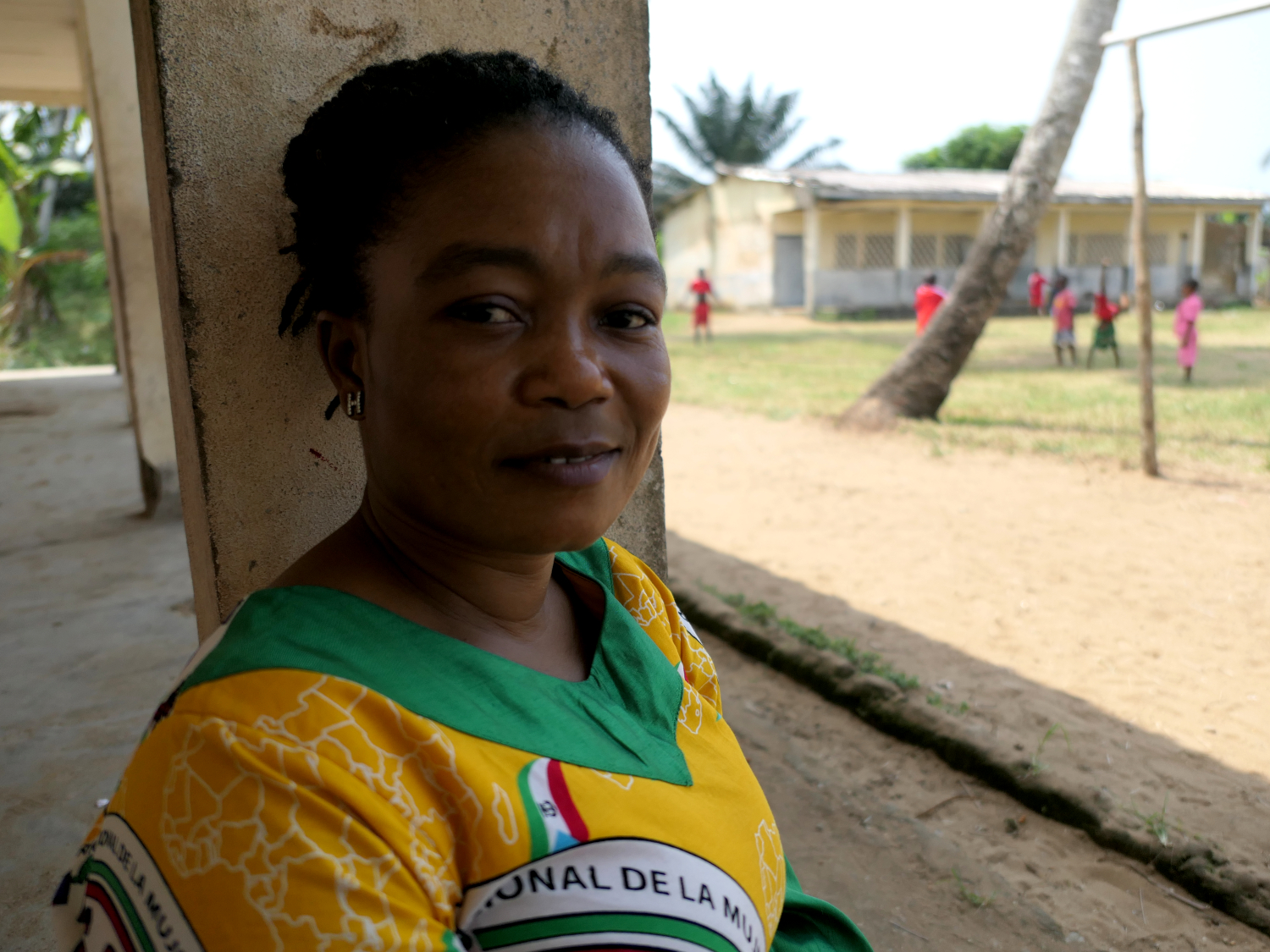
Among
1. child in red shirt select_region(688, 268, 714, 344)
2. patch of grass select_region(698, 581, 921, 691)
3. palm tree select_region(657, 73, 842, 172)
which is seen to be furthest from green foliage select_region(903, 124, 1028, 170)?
patch of grass select_region(698, 581, 921, 691)

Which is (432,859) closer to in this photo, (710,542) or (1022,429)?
(710,542)

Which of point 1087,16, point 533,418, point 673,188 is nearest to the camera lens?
point 533,418

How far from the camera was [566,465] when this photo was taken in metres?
0.95

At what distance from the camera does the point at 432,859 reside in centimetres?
80

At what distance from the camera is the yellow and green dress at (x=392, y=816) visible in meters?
0.72

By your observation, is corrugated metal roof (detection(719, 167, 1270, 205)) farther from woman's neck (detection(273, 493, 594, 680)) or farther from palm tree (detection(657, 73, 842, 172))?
woman's neck (detection(273, 493, 594, 680))

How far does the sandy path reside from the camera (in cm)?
393

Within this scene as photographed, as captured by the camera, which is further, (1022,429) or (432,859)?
(1022,429)

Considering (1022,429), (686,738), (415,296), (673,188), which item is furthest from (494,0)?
(673,188)

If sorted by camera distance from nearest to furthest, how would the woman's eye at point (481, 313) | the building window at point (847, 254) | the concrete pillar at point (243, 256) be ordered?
the woman's eye at point (481, 313) → the concrete pillar at point (243, 256) → the building window at point (847, 254)

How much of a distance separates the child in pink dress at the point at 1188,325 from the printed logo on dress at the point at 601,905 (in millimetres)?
13011

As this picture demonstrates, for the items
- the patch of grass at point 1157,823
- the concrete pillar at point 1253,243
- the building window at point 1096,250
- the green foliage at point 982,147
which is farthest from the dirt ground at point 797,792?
the green foliage at point 982,147

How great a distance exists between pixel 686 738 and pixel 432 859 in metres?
0.39

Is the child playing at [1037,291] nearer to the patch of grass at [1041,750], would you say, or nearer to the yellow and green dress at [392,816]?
the patch of grass at [1041,750]
